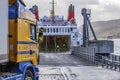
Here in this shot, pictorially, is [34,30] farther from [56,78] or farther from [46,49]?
[46,49]

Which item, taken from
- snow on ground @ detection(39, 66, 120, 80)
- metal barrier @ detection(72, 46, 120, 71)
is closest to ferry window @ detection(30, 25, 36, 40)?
snow on ground @ detection(39, 66, 120, 80)

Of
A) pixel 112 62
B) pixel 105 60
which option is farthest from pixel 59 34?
pixel 112 62

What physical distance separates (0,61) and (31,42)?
304 centimetres

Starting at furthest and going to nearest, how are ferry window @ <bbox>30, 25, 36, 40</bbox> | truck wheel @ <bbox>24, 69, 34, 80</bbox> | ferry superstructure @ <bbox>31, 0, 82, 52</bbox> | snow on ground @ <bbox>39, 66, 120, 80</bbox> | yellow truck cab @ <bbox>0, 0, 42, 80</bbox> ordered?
ferry superstructure @ <bbox>31, 0, 82, 52</bbox> < snow on ground @ <bbox>39, 66, 120, 80</bbox> < ferry window @ <bbox>30, 25, 36, 40</bbox> < truck wheel @ <bbox>24, 69, 34, 80</bbox> < yellow truck cab @ <bbox>0, 0, 42, 80</bbox>

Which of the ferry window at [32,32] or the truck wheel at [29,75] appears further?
the ferry window at [32,32]

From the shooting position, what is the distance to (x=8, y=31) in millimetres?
12203

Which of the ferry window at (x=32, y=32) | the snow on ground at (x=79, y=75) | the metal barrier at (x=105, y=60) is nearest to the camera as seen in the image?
the ferry window at (x=32, y=32)

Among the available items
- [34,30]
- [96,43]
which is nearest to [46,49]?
[96,43]

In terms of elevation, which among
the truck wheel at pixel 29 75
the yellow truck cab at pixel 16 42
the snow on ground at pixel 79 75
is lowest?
the snow on ground at pixel 79 75

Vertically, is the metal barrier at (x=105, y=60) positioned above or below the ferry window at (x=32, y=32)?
below

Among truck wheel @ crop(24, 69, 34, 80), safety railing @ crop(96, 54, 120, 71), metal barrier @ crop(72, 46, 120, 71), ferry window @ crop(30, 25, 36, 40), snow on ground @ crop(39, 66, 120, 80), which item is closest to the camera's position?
truck wheel @ crop(24, 69, 34, 80)

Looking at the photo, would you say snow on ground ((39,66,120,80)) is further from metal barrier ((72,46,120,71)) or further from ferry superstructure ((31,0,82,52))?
ferry superstructure ((31,0,82,52))

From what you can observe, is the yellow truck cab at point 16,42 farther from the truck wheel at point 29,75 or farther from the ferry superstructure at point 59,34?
the ferry superstructure at point 59,34

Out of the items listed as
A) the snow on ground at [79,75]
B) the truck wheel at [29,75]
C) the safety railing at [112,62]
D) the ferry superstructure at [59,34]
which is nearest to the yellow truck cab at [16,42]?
the truck wheel at [29,75]
